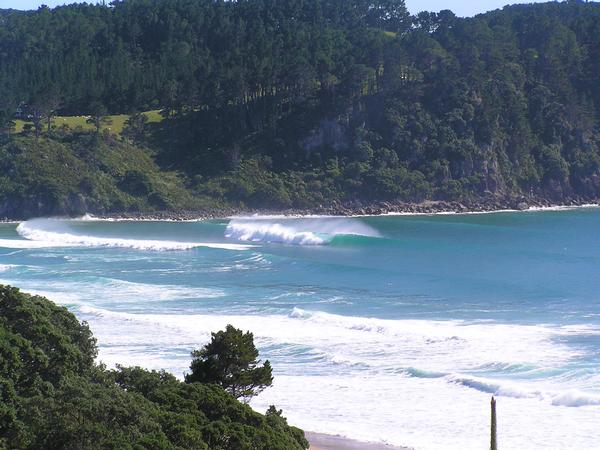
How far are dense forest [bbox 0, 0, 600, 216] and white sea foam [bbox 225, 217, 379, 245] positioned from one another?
1447 centimetres

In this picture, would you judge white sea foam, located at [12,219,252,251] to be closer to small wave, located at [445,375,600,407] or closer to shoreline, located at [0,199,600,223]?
shoreline, located at [0,199,600,223]

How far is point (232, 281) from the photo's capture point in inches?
1882

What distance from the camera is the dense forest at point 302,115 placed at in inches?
3634

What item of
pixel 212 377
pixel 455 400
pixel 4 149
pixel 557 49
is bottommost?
pixel 455 400

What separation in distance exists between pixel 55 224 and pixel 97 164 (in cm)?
1283

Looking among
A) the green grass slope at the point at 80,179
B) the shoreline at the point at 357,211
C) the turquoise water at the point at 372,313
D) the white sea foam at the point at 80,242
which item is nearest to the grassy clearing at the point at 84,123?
the green grass slope at the point at 80,179

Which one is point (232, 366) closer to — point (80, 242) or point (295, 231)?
point (80, 242)

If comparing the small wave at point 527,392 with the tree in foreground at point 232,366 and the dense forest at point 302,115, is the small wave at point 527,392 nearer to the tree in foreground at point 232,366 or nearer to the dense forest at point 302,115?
the tree in foreground at point 232,366

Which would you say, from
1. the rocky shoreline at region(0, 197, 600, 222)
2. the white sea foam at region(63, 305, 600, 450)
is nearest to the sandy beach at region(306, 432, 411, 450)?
the white sea foam at region(63, 305, 600, 450)

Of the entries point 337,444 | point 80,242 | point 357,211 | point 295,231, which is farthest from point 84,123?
point 337,444

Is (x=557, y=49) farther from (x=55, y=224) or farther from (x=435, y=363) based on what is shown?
(x=435, y=363)

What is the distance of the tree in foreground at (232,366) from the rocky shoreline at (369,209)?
6429 cm

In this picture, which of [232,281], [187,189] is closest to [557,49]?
[187,189]

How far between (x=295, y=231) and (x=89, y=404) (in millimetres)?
54728
